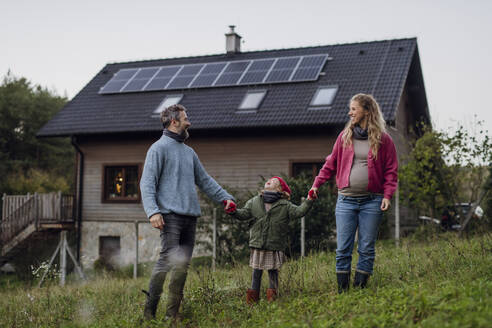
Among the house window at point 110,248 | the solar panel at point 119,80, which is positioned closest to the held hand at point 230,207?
the house window at point 110,248

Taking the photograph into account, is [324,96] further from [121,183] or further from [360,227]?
[360,227]

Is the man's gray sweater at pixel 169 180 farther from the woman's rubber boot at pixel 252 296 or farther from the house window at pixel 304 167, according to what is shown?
the house window at pixel 304 167

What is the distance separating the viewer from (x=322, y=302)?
5.30m

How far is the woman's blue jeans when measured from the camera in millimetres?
5418

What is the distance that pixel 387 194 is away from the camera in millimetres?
5387

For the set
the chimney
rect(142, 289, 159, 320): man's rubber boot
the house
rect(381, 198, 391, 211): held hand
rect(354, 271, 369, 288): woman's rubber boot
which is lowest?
rect(142, 289, 159, 320): man's rubber boot

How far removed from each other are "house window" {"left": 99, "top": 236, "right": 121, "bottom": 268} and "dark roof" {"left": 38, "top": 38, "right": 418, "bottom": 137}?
11.4 ft

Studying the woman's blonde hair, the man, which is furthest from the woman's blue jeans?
the man

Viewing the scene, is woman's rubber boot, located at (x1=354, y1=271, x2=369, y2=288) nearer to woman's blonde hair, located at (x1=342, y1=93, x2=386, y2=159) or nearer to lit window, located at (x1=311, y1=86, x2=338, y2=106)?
woman's blonde hair, located at (x1=342, y1=93, x2=386, y2=159)

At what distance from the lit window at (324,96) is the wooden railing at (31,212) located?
8668 millimetres

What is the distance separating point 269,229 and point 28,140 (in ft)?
112

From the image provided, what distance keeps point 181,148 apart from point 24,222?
1404 cm

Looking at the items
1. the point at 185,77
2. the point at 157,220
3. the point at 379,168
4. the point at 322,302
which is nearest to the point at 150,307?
the point at 157,220

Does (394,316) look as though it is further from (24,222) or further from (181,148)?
(24,222)
